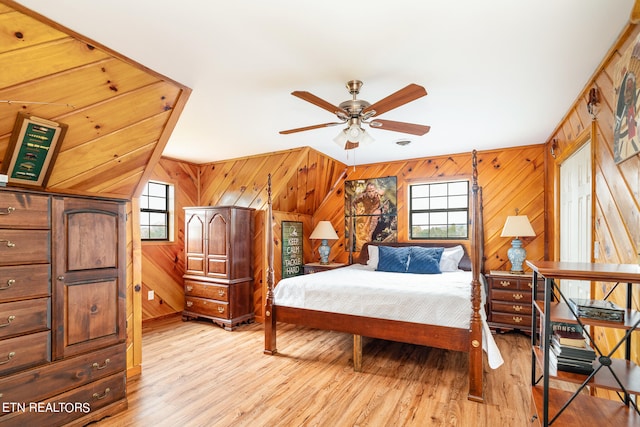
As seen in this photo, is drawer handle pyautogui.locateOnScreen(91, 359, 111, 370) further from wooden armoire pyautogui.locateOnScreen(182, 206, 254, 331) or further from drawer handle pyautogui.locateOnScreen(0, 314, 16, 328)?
wooden armoire pyautogui.locateOnScreen(182, 206, 254, 331)

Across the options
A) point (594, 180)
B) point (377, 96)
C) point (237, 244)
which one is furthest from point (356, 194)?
point (594, 180)

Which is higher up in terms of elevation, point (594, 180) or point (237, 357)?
point (594, 180)

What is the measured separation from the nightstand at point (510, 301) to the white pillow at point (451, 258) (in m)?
0.47

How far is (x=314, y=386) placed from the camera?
2.70m

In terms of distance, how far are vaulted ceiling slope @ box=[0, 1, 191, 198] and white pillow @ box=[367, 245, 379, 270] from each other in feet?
10.6

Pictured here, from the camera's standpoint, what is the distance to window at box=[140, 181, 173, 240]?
4633mm

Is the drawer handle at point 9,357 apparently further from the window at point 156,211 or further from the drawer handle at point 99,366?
the window at point 156,211

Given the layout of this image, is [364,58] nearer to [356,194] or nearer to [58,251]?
[58,251]

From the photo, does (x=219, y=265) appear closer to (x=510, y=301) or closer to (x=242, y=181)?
(x=242, y=181)

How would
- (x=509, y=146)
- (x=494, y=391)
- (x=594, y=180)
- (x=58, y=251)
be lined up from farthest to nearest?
(x=509, y=146), (x=494, y=391), (x=594, y=180), (x=58, y=251)

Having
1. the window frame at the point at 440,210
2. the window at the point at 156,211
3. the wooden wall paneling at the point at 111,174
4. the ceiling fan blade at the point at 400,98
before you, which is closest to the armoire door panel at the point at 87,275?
the wooden wall paneling at the point at 111,174

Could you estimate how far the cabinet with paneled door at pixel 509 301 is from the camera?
151 inches

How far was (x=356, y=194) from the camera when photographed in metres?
5.45

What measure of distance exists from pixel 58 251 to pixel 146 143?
42.8 inches
